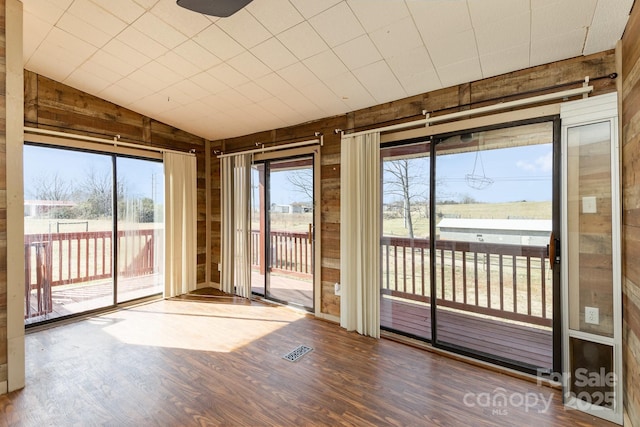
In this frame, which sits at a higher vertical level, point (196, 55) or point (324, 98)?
point (196, 55)

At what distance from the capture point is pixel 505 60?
2.27m

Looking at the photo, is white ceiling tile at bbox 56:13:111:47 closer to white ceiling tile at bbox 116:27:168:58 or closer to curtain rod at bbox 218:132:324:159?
white ceiling tile at bbox 116:27:168:58

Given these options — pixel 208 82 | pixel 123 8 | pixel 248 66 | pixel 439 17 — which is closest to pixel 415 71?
pixel 439 17

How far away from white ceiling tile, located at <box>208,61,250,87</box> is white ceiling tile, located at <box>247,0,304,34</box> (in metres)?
0.74

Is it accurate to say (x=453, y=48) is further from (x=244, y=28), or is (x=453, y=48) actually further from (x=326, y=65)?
(x=244, y=28)

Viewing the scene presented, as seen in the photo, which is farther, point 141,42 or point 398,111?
point 398,111

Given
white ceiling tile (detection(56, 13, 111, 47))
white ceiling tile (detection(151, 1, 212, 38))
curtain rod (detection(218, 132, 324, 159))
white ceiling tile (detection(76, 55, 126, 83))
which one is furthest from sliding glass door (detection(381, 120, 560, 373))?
white ceiling tile (detection(76, 55, 126, 83))

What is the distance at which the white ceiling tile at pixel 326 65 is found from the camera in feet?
7.98

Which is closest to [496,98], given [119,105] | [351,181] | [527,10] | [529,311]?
[527,10]

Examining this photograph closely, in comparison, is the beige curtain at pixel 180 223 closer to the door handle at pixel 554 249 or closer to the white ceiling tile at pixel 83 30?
the white ceiling tile at pixel 83 30

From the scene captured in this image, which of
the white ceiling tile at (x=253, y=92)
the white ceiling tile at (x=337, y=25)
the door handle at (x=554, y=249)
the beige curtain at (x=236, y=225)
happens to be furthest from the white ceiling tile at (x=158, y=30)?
the door handle at (x=554, y=249)

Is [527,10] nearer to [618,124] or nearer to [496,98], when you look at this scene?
[496,98]

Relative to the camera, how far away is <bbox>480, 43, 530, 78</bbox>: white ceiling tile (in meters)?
2.15

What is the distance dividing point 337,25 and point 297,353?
2.78 m
